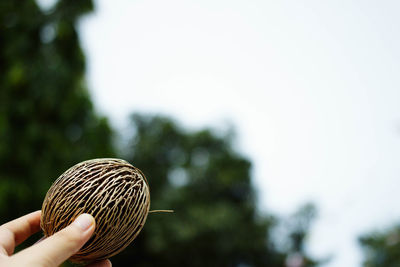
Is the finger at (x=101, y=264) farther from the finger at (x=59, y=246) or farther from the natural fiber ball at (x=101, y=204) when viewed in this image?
the finger at (x=59, y=246)

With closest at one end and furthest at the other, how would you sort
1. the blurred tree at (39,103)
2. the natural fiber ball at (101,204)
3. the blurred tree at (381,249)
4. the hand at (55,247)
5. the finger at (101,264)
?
the hand at (55,247)
the natural fiber ball at (101,204)
the finger at (101,264)
the blurred tree at (39,103)
the blurred tree at (381,249)

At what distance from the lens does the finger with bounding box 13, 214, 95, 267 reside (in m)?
1.45

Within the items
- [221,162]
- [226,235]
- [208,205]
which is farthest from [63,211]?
[221,162]

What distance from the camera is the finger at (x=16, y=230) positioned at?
1.85 meters

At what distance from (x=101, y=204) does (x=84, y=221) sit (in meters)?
0.15

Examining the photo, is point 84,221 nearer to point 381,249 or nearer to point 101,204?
point 101,204

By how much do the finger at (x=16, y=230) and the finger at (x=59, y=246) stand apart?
373 millimetres

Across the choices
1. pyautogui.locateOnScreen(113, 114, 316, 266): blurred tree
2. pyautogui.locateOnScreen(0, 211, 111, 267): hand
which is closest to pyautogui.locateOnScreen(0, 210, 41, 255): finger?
pyautogui.locateOnScreen(0, 211, 111, 267): hand

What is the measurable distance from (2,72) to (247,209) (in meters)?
14.3

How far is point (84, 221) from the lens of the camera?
165cm

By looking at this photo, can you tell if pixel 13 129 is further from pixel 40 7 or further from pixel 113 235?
pixel 113 235

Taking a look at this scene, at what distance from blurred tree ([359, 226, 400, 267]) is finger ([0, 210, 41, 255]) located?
70.1 ft

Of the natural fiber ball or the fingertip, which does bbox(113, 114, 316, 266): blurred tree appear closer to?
the natural fiber ball

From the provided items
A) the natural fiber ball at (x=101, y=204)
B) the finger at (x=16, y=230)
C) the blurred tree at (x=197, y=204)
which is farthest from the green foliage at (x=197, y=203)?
the natural fiber ball at (x=101, y=204)
